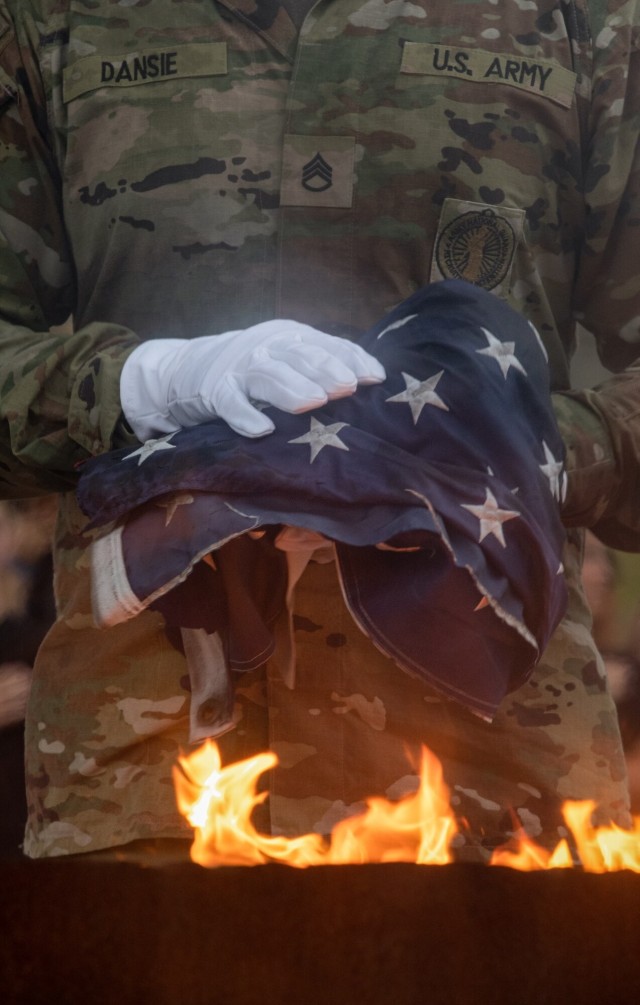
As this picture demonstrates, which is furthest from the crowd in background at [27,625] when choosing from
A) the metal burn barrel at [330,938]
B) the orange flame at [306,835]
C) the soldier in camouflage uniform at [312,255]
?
the metal burn barrel at [330,938]

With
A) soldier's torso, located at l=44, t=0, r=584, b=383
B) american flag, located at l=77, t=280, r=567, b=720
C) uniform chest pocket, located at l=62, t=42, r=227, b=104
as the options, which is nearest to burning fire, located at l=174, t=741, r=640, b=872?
american flag, located at l=77, t=280, r=567, b=720

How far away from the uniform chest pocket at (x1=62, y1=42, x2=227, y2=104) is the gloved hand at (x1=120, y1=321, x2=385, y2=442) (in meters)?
0.37

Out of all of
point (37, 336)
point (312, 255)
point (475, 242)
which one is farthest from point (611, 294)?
point (37, 336)

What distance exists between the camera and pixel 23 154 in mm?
1266

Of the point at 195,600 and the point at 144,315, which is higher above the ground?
the point at 144,315

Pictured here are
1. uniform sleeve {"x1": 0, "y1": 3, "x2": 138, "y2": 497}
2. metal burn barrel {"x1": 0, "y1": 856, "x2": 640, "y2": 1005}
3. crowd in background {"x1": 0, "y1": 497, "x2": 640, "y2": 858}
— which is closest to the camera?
metal burn barrel {"x1": 0, "y1": 856, "x2": 640, "y2": 1005}

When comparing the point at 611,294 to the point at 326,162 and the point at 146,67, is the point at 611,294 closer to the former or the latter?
the point at 326,162

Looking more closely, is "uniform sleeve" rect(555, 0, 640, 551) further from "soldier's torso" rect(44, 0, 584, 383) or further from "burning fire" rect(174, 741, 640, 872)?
"burning fire" rect(174, 741, 640, 872)

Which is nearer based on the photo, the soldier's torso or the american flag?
A: the american flag

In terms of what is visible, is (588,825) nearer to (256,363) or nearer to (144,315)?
(256,363)

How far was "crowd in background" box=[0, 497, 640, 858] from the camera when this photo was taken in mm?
1688

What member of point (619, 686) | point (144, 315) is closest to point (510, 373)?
point (144, 315)

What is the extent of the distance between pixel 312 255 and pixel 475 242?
7.3 inches

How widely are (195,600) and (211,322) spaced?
371 mm
